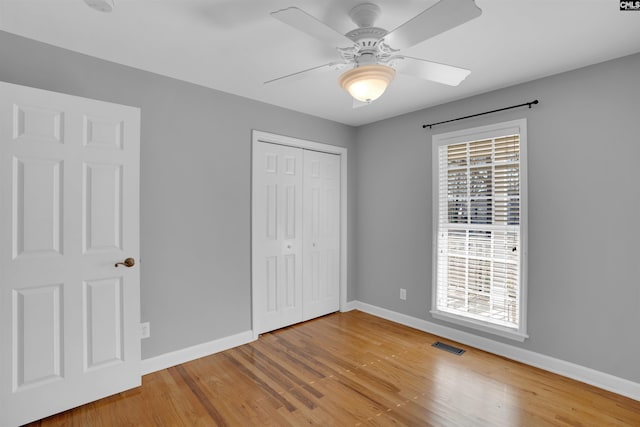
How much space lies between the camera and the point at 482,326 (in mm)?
3062

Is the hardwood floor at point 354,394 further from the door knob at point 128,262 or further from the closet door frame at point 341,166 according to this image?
the door knob at point 128,262

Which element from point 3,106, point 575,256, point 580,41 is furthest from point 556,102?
point 3,106

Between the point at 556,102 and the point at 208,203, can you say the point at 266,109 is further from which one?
the point at 556,102

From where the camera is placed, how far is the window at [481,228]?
288 cm

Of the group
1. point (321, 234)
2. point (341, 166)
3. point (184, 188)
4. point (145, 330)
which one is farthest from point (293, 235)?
point (145, 330)

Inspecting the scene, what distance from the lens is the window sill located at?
2844mm

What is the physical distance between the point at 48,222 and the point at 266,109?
2.17 meters

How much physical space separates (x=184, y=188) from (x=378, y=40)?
203 centimetres

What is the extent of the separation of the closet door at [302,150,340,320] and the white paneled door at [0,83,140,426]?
1.95m

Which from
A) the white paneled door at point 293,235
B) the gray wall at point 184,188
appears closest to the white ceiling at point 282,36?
the gray wall at point 184,188

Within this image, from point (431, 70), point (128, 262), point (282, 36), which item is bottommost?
point (128, 262)

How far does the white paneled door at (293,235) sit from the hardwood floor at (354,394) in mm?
649

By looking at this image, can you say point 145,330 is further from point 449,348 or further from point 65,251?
point 449,348

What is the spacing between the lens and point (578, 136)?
8.40 ft
